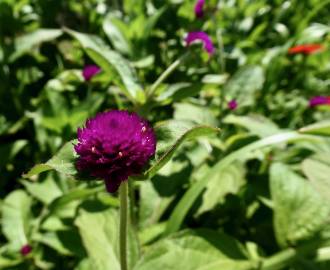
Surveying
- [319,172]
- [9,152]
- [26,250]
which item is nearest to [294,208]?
[319,172]

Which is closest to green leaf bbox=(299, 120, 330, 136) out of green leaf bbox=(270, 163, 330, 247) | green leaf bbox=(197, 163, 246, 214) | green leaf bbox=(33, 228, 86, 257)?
green leaf bbox=(270, 163, 330, 247)

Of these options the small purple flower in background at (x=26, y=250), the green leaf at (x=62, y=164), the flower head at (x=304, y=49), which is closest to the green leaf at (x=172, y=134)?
the green leaf at (x=62, y=164)

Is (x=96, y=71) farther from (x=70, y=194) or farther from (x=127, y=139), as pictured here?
(x=127, y=139)

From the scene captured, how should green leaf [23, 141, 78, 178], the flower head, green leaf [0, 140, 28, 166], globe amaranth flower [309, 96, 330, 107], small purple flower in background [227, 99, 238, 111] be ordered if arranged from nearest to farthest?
green leaf [23, 141, 78, 178] < small purple flower in background [227, 99, 238, 111] < green leaf [0, 140, 28, 166] < globe amaranth flower [309, 96, 330, 107] < the flower head

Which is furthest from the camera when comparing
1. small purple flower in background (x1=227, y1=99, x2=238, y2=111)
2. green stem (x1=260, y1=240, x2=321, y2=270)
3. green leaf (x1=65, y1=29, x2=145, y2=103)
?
small purple flower in background (x1=227, y1=99, x2=238, y2=111)

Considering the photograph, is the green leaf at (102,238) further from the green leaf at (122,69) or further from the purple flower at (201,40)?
the purple flower at (201,40)

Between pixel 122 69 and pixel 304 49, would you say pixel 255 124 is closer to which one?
pixel 122 69

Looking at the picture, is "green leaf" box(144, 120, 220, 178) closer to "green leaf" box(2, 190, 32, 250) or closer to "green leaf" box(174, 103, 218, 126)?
"green leaf" box(174, 103, 218, 126)

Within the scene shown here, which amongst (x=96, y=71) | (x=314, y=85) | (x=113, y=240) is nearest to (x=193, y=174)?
(x=113, y=240)
